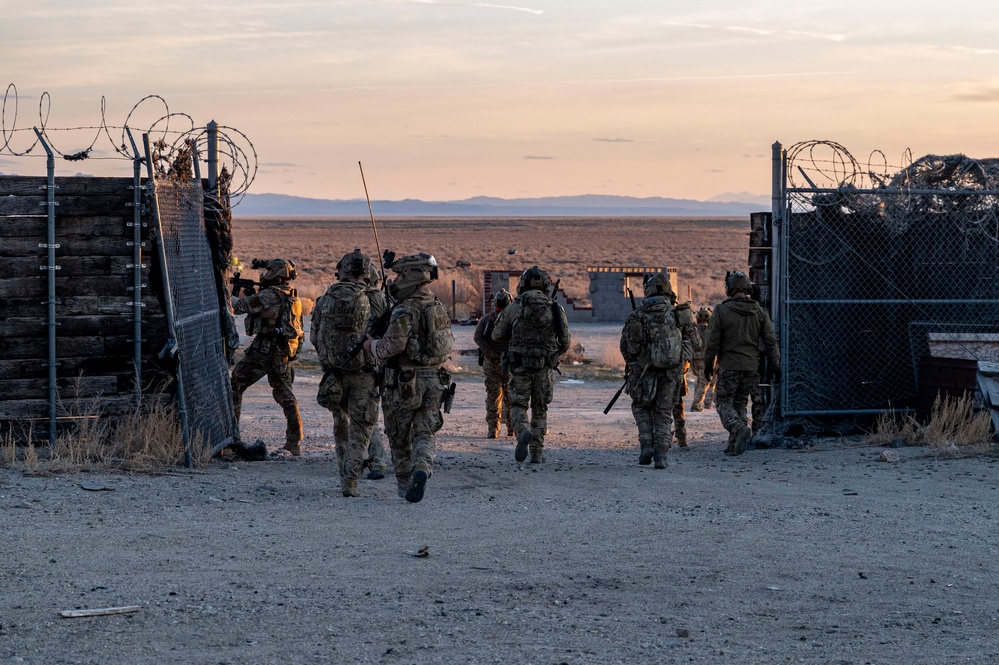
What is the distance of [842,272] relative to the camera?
12445mm

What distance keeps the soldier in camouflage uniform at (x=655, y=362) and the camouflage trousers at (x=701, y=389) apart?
3660mm

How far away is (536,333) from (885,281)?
411 cm

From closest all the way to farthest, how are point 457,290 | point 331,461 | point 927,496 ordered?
point 927,496 < point 331,461 < point 457,290

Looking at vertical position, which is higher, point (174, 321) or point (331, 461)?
point (174, 321)

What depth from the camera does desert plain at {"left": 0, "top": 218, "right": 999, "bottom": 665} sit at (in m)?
5.35

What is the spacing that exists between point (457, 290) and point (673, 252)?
139 ft

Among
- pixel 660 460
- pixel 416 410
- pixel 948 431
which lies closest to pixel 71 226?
pixel 416 410

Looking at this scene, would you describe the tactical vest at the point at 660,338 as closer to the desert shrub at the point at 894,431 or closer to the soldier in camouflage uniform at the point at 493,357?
the soldier in camouflage uniform at the point at 493,357

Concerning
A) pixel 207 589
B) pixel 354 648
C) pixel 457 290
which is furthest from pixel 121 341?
pixel 457 290

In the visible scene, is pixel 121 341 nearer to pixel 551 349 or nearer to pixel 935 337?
pixel 551 349

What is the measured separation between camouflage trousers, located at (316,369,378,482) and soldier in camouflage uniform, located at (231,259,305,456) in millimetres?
1978

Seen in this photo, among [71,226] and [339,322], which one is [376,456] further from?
[71,226]

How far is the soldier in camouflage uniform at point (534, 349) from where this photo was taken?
10.8m

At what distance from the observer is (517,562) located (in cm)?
673
